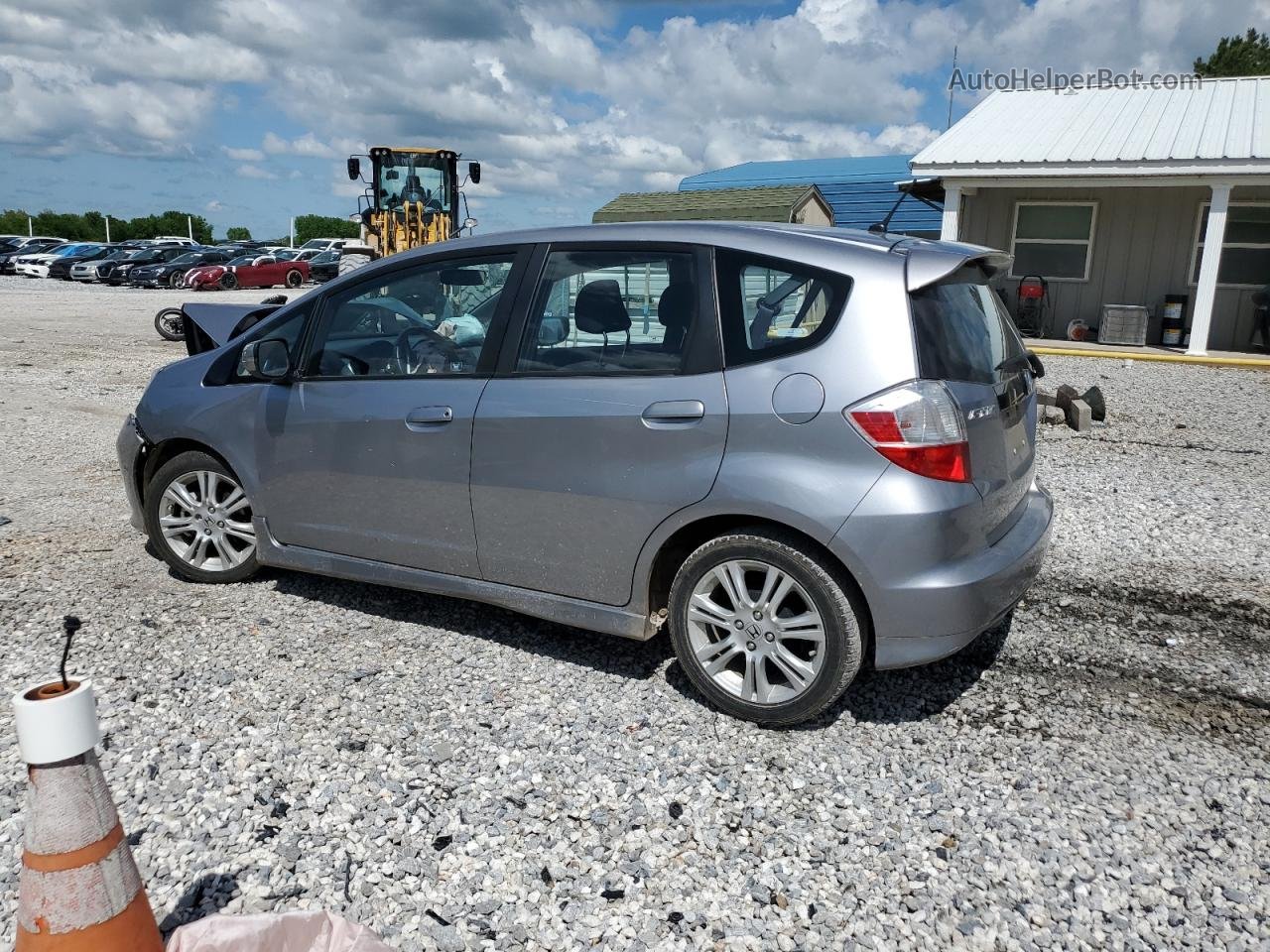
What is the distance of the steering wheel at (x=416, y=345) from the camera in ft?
13.5

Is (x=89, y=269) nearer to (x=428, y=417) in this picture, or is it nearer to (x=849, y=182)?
(x=849, y=182)

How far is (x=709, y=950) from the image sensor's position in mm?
2514

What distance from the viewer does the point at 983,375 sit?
3.52 metres

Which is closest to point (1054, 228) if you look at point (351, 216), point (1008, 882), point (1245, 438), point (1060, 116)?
point (1060, 116)

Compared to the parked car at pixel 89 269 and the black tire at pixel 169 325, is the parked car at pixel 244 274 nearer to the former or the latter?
the parked car at pixel 89 269

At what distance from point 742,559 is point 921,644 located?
667 mm

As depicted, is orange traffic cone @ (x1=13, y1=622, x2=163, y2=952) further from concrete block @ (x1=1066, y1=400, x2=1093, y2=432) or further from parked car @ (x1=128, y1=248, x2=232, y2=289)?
parked car @ (x1=128, y1=248, x2=232, y2=289)

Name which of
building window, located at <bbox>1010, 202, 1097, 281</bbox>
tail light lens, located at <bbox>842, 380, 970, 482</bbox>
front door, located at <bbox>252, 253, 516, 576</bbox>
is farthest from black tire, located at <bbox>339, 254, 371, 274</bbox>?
tail light lens, located at <bbox>842, 380, 970, 482</bbox>

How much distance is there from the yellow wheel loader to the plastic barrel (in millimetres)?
13216

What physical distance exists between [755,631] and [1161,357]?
13.8 meters

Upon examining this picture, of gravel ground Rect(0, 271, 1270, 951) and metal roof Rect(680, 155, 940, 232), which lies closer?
gravel ground Rect(0, 271, 1270, 951)

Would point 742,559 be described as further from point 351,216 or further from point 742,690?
point 351,216

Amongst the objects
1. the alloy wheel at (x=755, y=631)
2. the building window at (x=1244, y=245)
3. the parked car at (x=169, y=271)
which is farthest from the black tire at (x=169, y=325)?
the parked car at (x=169, y=271)

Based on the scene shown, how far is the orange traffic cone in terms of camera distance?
2039mm
